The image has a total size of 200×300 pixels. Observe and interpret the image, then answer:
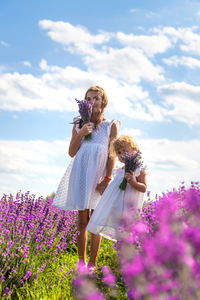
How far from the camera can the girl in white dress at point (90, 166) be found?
3.96 meters

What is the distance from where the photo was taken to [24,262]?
10.8 feet

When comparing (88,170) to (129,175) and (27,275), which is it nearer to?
(129,175)

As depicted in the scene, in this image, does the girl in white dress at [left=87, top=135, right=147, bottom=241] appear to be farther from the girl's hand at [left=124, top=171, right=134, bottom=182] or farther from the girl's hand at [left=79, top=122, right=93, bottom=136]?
the girl's hand at [left=79, top=122, right=93, bottom=136]

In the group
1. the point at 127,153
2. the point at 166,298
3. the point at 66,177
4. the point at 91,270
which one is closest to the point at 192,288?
the point at 166,298

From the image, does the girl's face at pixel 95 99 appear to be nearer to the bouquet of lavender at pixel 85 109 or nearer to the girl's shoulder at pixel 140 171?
the bouquet of lavender at pixel 85 109

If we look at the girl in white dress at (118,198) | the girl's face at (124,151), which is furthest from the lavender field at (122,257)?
the girl's face at (124,151)

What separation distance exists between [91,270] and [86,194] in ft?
2.69

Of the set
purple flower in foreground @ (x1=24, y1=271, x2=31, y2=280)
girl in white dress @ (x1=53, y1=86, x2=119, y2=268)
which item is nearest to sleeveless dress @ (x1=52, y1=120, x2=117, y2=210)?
girl in white dress @ (x1=53, y1=86, x2=119, y2=268)

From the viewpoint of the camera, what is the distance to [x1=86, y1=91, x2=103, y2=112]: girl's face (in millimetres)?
4125

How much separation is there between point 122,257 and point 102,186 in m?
2.40

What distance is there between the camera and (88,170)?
158 inches

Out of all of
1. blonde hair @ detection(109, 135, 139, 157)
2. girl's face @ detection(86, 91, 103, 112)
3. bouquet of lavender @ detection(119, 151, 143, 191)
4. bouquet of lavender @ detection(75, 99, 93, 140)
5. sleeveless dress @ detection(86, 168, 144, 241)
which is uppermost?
girl's face @ detection(86, 91, 103, 112)

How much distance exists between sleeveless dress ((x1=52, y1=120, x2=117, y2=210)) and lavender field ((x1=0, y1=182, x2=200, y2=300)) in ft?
1.60

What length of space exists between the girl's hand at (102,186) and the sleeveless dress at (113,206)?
0.14 m
